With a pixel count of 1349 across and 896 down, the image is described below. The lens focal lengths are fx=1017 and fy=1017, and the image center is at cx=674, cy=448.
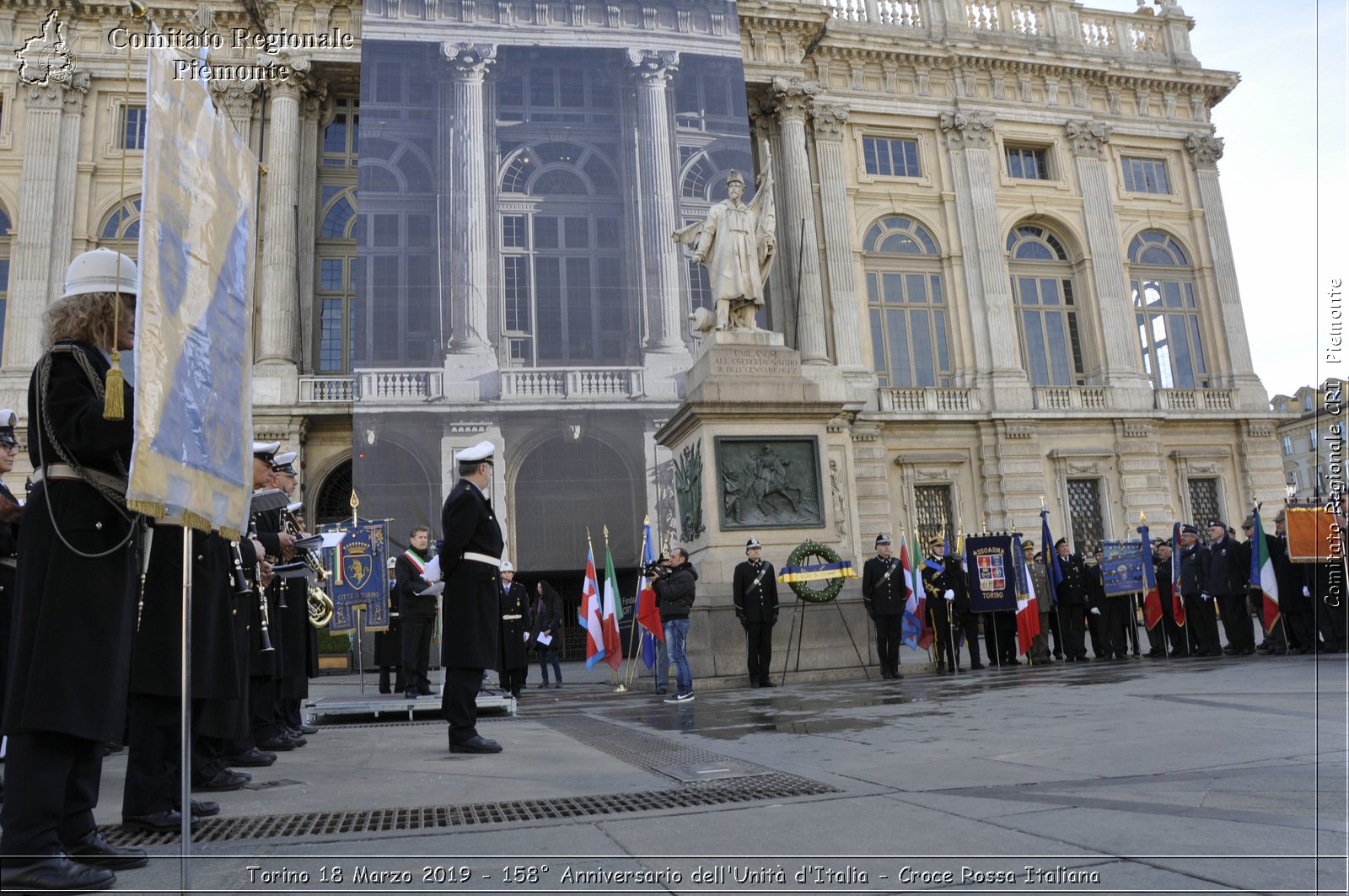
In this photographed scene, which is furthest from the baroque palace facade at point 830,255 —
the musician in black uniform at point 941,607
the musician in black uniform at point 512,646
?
the musician in black uniform at point 512,646

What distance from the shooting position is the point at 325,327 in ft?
87.2

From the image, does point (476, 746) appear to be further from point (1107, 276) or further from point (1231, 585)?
point (1107, 276)

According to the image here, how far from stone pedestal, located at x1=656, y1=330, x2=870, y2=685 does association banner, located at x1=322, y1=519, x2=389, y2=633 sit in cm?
509

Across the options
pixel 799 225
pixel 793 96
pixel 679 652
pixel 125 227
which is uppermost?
pixel 793 96

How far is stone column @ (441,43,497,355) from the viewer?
75.3ft

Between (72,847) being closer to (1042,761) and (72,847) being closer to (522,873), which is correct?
(522,873)

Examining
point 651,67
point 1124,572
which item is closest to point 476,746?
point 1124,572

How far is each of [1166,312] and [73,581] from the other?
33.4 m

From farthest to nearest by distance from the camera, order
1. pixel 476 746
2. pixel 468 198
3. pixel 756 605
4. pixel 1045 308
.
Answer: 1. pixel 1045 308
2. pixel 468 198
3. pixel 756 605
4. pixel 476 746

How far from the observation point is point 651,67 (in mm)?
25156

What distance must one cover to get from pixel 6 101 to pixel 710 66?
17.5 m

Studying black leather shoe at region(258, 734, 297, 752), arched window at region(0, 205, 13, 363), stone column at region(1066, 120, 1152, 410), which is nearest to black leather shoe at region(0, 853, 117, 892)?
black leather shoe at region(258, 734, 297, 752)

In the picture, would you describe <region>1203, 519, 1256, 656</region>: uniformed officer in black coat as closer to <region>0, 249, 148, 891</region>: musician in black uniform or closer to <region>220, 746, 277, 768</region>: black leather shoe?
<region>220, 746, 277, 768</region>: black leather shoe

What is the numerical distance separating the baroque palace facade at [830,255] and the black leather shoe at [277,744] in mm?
14190
